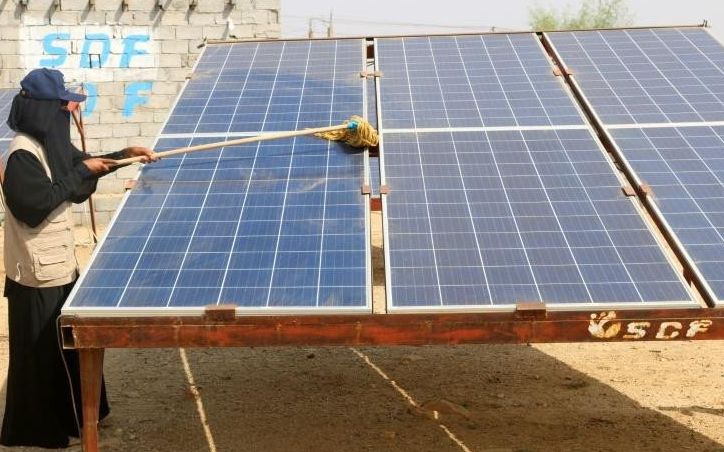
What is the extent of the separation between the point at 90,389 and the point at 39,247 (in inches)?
50.6

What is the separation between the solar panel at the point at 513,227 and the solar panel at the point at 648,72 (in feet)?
2.20

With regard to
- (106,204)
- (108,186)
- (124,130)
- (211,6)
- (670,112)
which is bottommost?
(670,112)

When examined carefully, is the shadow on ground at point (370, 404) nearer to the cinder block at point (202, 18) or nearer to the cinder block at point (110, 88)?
the cinder block at point (110, 88)

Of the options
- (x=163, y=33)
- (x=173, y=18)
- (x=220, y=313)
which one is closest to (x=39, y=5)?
(x=163, y=33)

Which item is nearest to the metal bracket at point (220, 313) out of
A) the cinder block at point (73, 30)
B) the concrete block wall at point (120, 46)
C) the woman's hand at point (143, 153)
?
the woman's hand at point (143, 153)

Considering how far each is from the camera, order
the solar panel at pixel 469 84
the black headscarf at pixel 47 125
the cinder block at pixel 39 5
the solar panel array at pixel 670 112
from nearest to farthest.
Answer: the solar panel array at pixel 670 112
the black headscarf at pixel 47 125
the solar panel at pixel 469 84
the cinder block at pixel 39 5

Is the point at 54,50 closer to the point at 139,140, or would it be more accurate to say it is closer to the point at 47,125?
the point at 139,140

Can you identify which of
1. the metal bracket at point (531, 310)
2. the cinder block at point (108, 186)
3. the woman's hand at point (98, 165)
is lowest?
the metal bracket at point (531, 310)

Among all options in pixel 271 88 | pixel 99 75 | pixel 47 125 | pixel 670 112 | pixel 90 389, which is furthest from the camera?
pixel 99 75

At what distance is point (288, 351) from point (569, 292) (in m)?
4.39

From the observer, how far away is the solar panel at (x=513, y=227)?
4867 mm

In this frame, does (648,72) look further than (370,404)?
No

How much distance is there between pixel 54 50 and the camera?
15492mm

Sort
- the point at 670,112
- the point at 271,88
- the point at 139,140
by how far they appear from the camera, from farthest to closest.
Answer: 1. the point at 139,140
2. the point at 271,88
3. the point at 670,112
